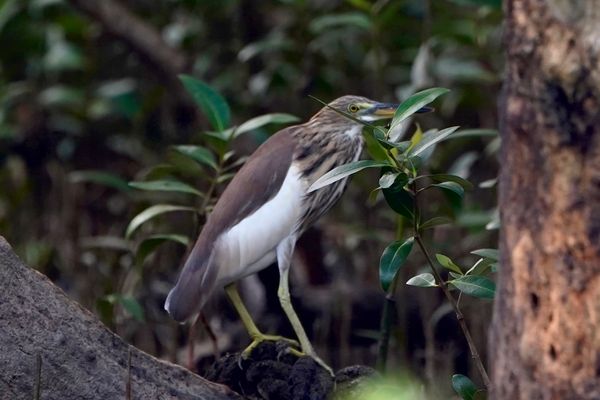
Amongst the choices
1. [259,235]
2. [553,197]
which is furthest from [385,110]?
[553,197]

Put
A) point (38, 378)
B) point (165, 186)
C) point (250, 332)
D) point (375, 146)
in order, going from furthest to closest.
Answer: point (165, 186)
point (250, 332)
point (375, 146)
point (38, 378)

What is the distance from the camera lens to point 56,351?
269 centimetres

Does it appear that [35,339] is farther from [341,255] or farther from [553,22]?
[341,255]

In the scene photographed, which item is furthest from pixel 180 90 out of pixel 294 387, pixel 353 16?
pixel 294 387

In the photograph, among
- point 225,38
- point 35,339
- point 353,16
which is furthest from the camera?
point 225,38

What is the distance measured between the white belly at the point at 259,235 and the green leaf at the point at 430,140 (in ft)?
2.06

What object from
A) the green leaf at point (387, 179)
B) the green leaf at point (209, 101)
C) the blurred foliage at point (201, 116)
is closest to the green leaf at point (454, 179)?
the green leaf at point (387, 179)

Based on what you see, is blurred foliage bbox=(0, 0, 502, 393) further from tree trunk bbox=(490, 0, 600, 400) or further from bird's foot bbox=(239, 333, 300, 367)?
tree trunk bbox=(490, 0, 600, 400)

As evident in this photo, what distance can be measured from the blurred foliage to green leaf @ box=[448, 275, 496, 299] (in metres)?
1.73

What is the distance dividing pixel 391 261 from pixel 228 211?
0.64m

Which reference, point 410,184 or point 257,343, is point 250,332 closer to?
point 257,343

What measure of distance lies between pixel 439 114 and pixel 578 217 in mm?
4031

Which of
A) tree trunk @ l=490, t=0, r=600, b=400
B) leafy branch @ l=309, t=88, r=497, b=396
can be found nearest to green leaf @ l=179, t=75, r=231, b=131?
leafy branch @ l=309, t=88, r=497, b=396

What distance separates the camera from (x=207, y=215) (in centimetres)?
371
